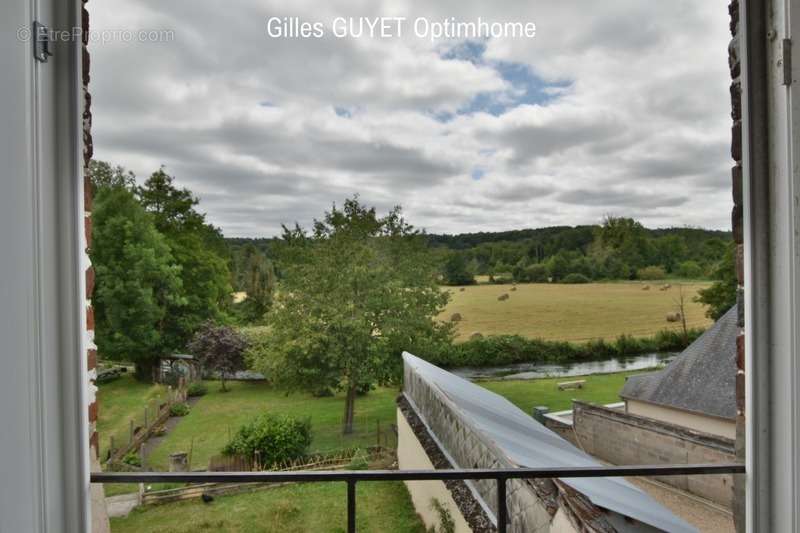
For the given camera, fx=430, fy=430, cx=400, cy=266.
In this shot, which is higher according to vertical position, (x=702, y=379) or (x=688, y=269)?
(x=688, y=269)

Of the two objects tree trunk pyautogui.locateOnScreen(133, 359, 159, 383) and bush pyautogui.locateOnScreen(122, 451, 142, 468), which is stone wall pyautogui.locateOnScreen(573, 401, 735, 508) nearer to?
tree trunk pyautogui.locateOnScreen(133, 359, 159, 383)

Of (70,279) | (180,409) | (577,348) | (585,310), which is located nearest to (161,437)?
(180,409)

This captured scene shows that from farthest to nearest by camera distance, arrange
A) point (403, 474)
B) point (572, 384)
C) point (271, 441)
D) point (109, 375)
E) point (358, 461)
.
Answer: point (271, 441)
point (358, 461)
point (109, 375)
point (572, 384)
point (403, 474)

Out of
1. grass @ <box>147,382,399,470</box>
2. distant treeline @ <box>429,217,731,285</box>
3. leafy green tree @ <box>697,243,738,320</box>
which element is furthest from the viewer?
grass @ <box>147,382,399,470</box>

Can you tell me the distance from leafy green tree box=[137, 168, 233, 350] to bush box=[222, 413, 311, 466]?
1753mm

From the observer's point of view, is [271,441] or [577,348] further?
[271,441]

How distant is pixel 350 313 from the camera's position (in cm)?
735

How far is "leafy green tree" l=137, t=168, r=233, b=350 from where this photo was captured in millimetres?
5828

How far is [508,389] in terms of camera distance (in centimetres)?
490

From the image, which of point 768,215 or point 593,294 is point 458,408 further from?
point 768,215

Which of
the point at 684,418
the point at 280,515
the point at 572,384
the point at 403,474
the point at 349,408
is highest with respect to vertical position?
the point at 403,474

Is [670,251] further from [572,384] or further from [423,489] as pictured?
[423,489]

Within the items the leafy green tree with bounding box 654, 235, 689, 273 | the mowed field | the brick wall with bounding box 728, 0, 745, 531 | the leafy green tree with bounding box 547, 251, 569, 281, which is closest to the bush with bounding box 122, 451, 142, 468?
the mowed field

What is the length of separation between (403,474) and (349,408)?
284 inches
